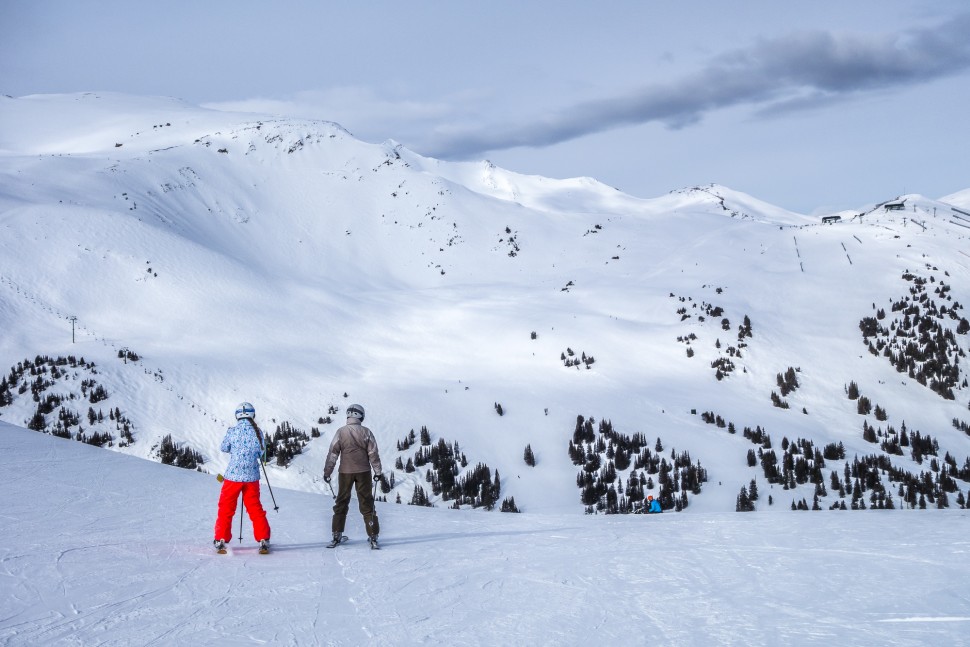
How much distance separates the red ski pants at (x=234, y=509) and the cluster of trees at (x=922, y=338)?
898 inches

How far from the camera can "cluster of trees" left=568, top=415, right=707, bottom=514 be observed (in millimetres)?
15502

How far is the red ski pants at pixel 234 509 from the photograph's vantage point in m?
7.62

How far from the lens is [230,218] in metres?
47.5

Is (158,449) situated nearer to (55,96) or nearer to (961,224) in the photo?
(961,224)

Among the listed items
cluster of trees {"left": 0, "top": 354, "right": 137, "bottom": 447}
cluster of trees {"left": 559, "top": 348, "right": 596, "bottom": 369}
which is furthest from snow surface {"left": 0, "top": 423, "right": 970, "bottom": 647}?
cluster of trees {"left": 559, "top": 348, "right": 596, "bottom": 369}

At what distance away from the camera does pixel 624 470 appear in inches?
691

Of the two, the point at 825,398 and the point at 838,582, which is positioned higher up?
the point at 825,398

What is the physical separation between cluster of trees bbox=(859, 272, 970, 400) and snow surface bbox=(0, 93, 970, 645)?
29.6 inches

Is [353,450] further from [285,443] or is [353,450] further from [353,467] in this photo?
[285,443]

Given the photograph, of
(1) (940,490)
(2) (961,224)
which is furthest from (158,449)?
(2) (961,224)

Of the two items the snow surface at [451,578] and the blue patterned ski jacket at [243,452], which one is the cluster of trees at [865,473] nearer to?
the snow surface at [451,578]

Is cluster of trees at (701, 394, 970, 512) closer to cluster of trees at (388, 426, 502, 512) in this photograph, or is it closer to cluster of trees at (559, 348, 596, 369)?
cluster of trees at (388, 426, 502, 512)

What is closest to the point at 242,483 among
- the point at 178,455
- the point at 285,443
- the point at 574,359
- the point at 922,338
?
the point at 178,455

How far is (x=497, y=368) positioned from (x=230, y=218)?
30.2 meters
